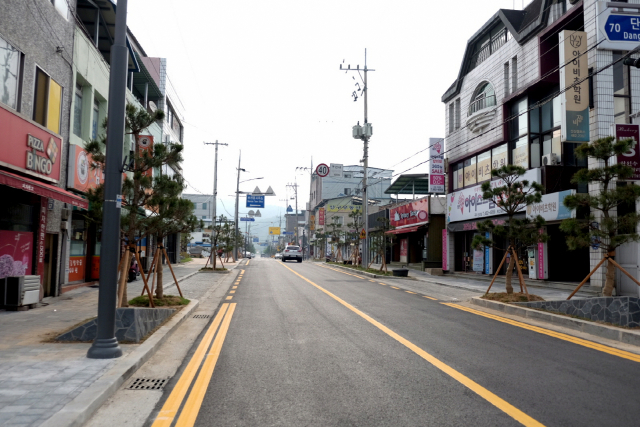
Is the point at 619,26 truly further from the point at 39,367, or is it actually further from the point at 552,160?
the point at 39,367

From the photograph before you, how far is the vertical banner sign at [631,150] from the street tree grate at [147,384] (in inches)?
550

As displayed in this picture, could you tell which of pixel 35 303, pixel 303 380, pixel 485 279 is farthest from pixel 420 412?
pixel 485 279

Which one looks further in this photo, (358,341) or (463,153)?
(463,153)

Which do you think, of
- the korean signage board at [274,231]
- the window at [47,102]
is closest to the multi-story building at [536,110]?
the window at [47,102]

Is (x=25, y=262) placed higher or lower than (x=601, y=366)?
higher

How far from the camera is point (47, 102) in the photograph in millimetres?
13102

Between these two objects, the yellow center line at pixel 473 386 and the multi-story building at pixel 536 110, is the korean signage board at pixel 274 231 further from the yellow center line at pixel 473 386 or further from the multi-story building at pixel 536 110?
the yellow center line at pixel 473 386

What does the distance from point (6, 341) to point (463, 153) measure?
25.1 m

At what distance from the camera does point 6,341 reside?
295 inches

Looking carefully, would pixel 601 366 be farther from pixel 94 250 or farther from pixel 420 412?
pixel 94 250

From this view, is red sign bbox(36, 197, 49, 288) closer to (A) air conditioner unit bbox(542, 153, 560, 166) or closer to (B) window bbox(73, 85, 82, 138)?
(B) window bbox(73, 85, 82, 138)

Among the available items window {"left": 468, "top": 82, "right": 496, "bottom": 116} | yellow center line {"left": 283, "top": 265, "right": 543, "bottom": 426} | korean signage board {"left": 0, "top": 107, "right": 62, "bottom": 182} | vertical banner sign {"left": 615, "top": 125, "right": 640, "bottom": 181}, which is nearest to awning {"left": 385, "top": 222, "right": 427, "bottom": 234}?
window {"left": 468, "top": 82, "right": 496, "bottom": 116}

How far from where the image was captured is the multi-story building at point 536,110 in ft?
56.0

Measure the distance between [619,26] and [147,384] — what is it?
1591cm
